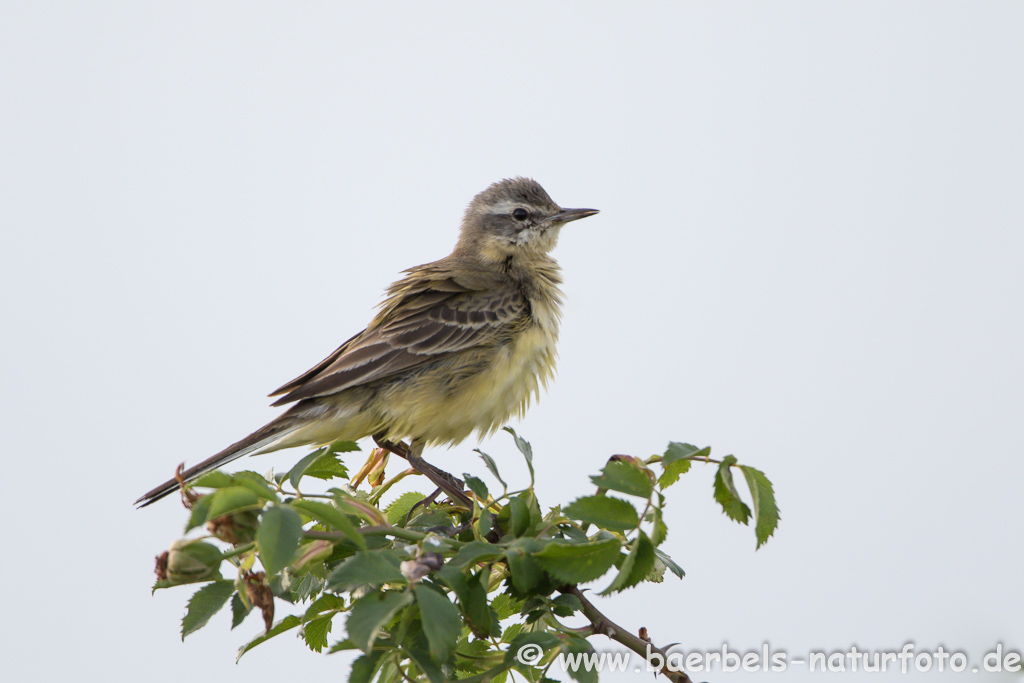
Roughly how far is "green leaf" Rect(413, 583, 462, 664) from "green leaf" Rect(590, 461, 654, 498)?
1.83 feet

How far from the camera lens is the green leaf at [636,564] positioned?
2.37m

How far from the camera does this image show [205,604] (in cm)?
228

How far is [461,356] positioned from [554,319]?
34.1 inches

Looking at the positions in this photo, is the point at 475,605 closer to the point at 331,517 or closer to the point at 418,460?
the point at 331,517

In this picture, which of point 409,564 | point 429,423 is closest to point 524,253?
point 429,423

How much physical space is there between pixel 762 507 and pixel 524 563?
0.68 m

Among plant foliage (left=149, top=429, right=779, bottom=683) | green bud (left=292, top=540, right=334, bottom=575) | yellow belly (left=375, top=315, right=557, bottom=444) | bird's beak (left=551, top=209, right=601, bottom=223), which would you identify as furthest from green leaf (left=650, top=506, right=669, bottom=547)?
bird's beak (left=551, top=209, right=601, bottom=223)

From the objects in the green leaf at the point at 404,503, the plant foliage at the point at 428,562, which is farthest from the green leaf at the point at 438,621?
the green leaf at the point at 404,503

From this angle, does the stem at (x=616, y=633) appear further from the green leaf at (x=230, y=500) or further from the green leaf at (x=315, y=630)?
the green leaf at (x=230, y=500)

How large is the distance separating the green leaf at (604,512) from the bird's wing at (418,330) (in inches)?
105

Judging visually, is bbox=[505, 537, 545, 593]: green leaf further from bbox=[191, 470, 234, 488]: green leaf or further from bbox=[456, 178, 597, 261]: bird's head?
bbox=[456, 178, 597, 261]: bird's head

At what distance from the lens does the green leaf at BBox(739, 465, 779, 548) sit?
2.39 metres

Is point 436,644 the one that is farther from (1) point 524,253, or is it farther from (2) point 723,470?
(1) point 524,253

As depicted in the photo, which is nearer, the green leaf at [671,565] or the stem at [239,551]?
the stem at [239,551]
